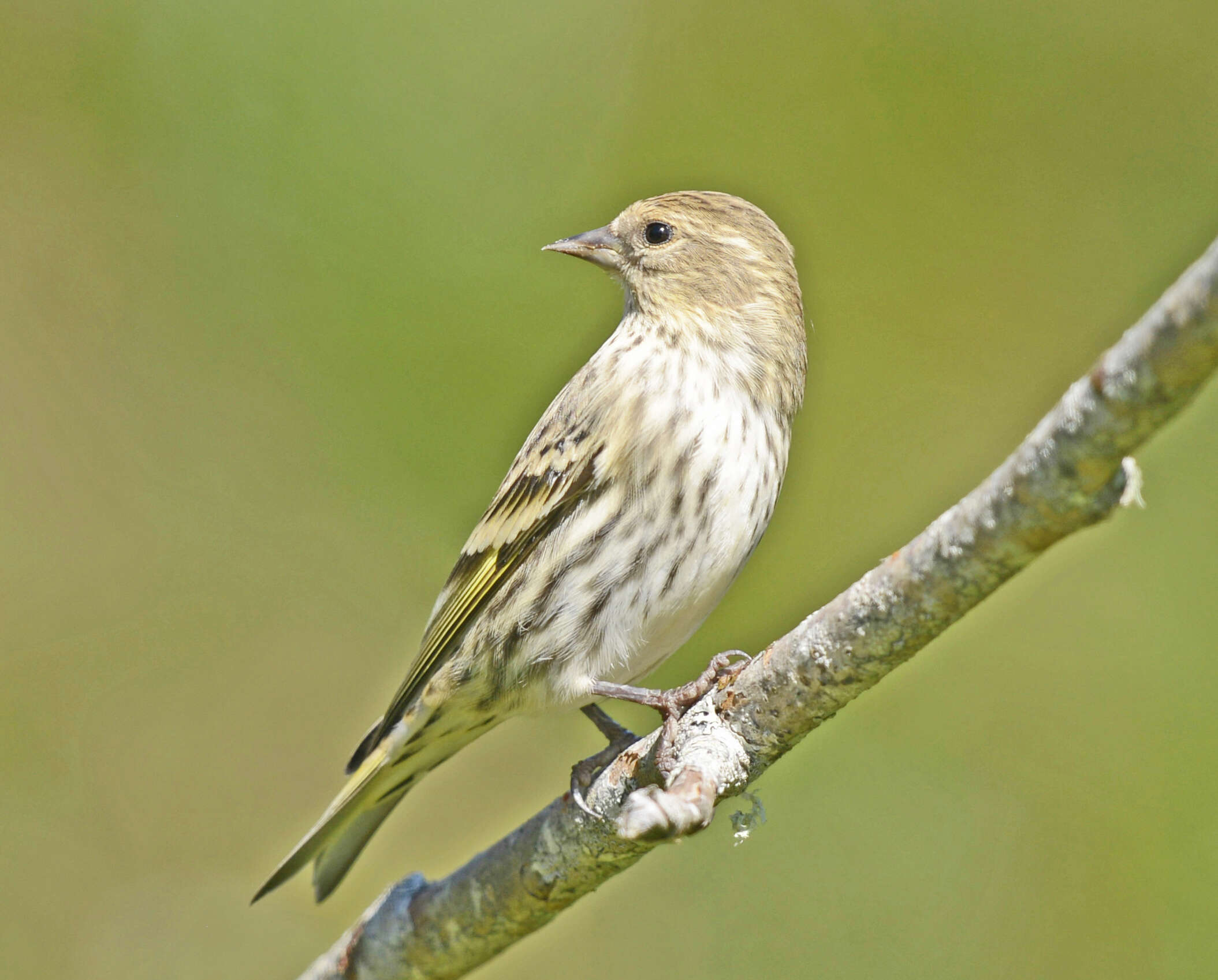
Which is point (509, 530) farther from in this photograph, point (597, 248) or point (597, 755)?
point (597, 248)

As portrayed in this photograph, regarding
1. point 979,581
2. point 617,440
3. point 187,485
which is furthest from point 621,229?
point 187,485

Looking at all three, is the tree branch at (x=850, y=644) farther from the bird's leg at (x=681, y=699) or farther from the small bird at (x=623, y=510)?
the small bird at (x=623, y=510)

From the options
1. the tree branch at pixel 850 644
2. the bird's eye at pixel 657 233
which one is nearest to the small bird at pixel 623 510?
the bird's eye at pixel 657 233

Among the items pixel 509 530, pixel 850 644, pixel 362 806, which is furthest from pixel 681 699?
pixel 362 806

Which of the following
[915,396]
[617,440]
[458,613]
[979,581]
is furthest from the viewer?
[915,396]

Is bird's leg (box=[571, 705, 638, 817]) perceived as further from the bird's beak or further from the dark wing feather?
the bird's beak

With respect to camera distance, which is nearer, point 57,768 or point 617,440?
point 617,440

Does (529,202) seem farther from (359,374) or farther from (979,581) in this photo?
(979,581)

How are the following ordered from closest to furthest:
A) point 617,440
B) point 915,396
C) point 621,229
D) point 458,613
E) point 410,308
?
1. point 617,440
2. point 458,613
3. point 621,229
4. point 915,396
5. point 410,308
